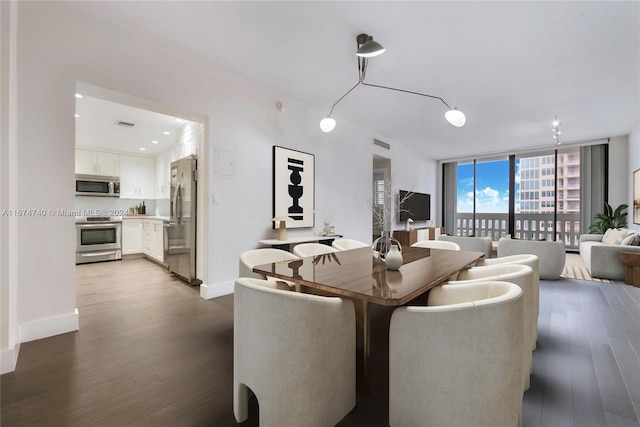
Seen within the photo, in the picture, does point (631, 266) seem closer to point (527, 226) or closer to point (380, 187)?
point (527, 226)

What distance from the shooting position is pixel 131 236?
575 centimetres

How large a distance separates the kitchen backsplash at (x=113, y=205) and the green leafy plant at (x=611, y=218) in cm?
951

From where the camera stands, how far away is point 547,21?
2352 mm

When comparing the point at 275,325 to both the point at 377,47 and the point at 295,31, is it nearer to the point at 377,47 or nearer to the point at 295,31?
the point at 377,47

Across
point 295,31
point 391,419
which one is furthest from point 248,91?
point 391,419

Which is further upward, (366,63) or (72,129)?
(366,63)

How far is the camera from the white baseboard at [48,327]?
6.70 feet

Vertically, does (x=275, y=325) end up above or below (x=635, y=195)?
below

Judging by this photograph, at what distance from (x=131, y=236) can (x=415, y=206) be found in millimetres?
6888

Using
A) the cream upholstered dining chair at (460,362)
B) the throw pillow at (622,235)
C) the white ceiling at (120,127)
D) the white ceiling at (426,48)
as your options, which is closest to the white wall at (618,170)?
the white ceiling at (426,48)

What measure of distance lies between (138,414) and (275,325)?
3.00 feet

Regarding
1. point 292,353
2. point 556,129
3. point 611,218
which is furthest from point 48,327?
point 611,218

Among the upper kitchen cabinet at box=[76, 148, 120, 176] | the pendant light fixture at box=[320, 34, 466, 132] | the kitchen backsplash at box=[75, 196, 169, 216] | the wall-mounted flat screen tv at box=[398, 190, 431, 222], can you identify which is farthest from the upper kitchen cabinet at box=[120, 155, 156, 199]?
the wall-mounted flat screen tv at box=[398, 190, 431, 222]

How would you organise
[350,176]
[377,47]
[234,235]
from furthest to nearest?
[350,176]
[234,235]
[377,47]
